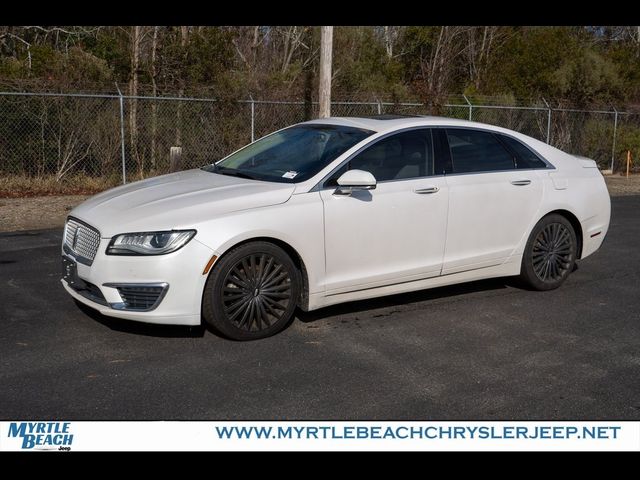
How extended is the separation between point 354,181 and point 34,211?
26.1 ft

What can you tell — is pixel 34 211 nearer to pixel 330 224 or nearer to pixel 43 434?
pixel 330 224

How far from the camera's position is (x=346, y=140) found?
19.7ft

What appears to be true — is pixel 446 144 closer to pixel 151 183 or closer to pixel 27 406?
pixel 151 183

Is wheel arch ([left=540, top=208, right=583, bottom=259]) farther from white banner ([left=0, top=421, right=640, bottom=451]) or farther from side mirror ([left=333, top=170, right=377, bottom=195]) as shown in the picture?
white banner ([left=0, top=421, right=640, bottom=451])

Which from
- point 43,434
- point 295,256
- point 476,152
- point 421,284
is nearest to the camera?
point 43,434

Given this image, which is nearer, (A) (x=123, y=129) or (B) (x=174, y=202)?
(B) (x=174, y=202)

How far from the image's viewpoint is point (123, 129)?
45.3ft

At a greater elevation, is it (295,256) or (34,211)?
(295,256)

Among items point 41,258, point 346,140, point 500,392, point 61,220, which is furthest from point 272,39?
point 500,392

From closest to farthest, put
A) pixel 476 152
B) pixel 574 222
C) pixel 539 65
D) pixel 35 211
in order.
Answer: pixel 476 152 → pixel 574 222 → pixel 35 211 → pixel 539 65

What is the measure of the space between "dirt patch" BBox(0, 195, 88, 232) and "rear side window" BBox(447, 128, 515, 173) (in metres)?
6.50

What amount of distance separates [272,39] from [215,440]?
25733 mm

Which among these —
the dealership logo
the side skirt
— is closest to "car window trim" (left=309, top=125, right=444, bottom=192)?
the side skirt

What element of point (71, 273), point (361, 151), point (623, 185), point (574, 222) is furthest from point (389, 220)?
point (623, 185)
